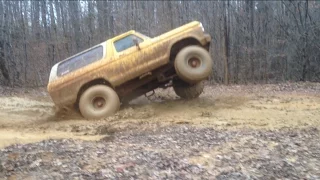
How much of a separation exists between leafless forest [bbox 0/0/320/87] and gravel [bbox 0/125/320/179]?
8.74 meters

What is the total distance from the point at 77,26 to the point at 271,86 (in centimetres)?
764

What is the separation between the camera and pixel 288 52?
15.1 meters

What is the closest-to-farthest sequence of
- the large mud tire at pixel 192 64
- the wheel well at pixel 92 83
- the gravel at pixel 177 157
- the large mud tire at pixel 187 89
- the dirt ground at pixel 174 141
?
the gravel at pixel 177 157, the dirt ground at pixel 174 141, the large mud tire at pixel 192 64, the wheel well at pixel 92 83, the large mud tire at pixel 187 89

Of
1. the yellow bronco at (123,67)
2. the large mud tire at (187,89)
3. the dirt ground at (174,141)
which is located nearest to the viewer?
the dirt ground at (174,141)

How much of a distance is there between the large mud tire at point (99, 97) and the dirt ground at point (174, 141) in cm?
30

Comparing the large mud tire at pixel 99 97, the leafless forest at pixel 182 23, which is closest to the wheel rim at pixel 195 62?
the large mud tire at pixel 99 97

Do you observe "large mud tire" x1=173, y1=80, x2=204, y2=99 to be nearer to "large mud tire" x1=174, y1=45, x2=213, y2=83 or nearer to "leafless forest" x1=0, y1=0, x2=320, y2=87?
"large mud tire" x1=174, y1=45, x2=213, y2=83

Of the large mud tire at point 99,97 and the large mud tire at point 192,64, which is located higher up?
the large mud tire at point 192,64

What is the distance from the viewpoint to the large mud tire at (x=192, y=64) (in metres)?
9.29

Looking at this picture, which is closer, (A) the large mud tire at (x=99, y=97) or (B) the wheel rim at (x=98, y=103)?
(A) the large mud tire at (x=99, y=97)

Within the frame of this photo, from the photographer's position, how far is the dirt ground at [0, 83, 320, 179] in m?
5.10

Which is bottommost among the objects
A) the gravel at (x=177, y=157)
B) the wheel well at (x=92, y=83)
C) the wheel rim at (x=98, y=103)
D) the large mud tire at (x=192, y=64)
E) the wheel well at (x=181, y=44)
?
the gravel at (x=177, y=157)

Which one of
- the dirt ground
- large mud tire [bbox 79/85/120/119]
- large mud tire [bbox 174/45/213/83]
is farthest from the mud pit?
large mud tire [bbox 174/45/213/83]

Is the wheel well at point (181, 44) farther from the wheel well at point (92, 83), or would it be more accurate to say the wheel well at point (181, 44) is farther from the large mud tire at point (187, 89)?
the wheel well at point (92, 83)
